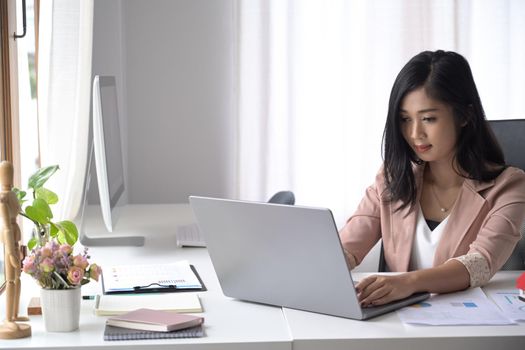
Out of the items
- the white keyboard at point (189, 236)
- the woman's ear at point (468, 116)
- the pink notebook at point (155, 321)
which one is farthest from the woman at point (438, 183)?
the pink notebook at point (155, 321)

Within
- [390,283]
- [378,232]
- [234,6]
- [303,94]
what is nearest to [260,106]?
[303,94]

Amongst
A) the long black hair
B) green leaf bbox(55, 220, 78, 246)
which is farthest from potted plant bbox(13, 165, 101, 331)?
the long black hair

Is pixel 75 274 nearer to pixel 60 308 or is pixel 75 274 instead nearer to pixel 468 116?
pixel 60 308

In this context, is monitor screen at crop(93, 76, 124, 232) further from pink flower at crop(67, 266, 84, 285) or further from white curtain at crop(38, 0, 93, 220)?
pink flower at crop(67, 266, 84, 285)

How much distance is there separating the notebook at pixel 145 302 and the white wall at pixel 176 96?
89.2 inches

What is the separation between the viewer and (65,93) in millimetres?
2695

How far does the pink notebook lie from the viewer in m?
1.52

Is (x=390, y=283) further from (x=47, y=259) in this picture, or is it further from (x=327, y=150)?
(x=327, y=150)

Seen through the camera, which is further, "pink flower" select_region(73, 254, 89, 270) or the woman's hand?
the woman's hand

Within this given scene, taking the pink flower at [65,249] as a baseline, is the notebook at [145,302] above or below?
below

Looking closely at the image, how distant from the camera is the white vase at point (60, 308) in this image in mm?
1526

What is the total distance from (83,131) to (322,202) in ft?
5.13

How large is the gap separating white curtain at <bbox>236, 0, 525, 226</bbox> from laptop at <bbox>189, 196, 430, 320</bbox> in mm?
2370

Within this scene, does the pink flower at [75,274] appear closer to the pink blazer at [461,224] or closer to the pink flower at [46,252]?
the pink flower at [46,252]
